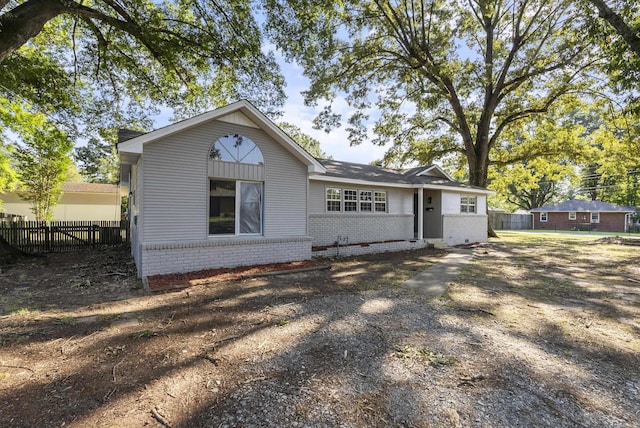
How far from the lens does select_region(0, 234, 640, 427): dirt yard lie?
2.61 m

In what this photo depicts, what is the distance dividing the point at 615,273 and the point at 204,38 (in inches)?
683

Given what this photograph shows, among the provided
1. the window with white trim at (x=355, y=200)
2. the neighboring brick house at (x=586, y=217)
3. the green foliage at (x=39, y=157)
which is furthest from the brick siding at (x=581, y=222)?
the green foliage at (x=39, y=157)

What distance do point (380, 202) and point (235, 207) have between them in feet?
24.7

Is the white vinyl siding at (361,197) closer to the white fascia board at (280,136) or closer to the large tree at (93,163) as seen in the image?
the white fascia board at (280,136)

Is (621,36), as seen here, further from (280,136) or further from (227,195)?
(227,195)

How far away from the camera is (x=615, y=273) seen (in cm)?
929

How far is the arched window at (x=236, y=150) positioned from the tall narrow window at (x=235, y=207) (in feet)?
2.19

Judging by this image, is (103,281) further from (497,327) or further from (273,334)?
(497,327)

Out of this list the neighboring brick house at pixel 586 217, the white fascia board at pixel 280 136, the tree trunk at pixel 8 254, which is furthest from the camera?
the neighboring brick house at pixel 586 217

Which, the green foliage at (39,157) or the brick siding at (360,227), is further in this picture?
the green foliage at (39,157)

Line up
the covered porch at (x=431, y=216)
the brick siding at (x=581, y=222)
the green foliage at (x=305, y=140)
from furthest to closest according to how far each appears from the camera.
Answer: the green foliage at (x=305, y=140)
the brick siding at (x=581, y=222)
the covered porch at (x=431, y=216)

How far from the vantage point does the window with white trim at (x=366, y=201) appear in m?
13.2

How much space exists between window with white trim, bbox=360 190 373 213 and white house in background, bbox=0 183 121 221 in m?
23.8

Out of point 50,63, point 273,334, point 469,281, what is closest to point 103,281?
point 273,334
